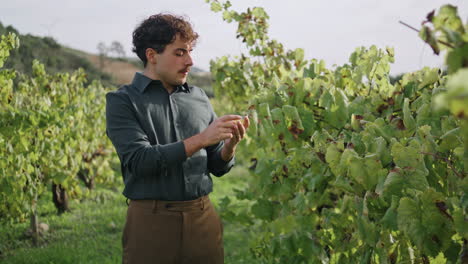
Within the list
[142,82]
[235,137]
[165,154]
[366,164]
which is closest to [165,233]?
[165,154]

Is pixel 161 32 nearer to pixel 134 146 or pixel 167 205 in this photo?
pixel 134 146

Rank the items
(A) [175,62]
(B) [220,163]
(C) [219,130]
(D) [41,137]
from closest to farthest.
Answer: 1. (C) [219,130]
2. (A) [175,62]
3. (B) [220,163]
4. (D) [41,137]

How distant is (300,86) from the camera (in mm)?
2582

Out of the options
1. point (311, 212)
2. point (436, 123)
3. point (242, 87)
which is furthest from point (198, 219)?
point (242, 87)

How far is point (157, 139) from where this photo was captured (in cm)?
247

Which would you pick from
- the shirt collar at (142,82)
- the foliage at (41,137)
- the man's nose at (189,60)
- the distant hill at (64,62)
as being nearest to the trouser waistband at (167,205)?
the shirt collar at (142,82)

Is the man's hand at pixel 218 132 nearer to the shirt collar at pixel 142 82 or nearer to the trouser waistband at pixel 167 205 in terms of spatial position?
the trouser waistband at pixel 167 205

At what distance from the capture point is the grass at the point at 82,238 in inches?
201

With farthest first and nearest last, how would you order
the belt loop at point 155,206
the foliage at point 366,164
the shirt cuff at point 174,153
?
the belt loop at point 155,206 → the shirt cuff at point 174,153 → the foliage at point 366,164

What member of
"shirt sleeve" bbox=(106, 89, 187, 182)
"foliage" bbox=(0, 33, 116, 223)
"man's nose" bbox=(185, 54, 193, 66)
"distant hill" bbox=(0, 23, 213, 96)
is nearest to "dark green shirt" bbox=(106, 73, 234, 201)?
"shirt sleeve" bbox=(106, 89, 187, 182)

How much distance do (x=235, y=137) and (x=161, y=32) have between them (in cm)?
70

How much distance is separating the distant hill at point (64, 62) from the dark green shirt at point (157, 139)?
29.5ft

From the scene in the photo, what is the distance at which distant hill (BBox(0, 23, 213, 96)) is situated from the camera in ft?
67.8

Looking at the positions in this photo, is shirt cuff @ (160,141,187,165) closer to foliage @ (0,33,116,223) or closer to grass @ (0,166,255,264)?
foliage @ (0,33,116,223)
